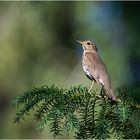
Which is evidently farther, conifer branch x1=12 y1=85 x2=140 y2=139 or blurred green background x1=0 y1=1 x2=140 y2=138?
blurred green background x1=0 y1=1 x2=140 y2=138

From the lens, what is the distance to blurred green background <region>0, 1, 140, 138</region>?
1296 centimetres

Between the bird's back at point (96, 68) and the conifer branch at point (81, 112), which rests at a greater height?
the bird's back at point (96, 68)

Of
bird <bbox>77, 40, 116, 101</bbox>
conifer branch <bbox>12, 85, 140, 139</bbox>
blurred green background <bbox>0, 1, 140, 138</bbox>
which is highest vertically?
blurred green background <bbox>0, 1, 140, 138</bbox>

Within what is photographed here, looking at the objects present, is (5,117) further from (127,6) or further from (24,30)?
(127,6)

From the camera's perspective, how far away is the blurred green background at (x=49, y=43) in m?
13.0

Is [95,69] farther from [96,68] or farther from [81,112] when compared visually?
[81,112]

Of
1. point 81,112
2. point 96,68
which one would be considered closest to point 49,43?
point 96,68

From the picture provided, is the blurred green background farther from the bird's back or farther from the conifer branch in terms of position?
the conifer branch

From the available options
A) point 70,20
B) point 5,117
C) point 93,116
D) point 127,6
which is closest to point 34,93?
point 93,116

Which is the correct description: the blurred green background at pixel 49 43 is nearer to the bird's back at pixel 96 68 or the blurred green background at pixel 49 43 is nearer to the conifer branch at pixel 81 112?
the bird's back at pixel 96 68

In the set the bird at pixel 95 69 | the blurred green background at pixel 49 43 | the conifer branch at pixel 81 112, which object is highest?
the blurred green background at pixel 49 43

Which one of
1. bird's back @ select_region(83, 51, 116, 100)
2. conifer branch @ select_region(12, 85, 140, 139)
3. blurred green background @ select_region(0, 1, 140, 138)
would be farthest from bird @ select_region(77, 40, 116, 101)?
blurred green background @ select_region(0, 1, 140, 138)

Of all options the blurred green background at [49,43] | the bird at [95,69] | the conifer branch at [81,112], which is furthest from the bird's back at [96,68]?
the blurred green background at [49,43]

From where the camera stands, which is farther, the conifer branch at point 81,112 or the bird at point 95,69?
the bird at point 95,69
